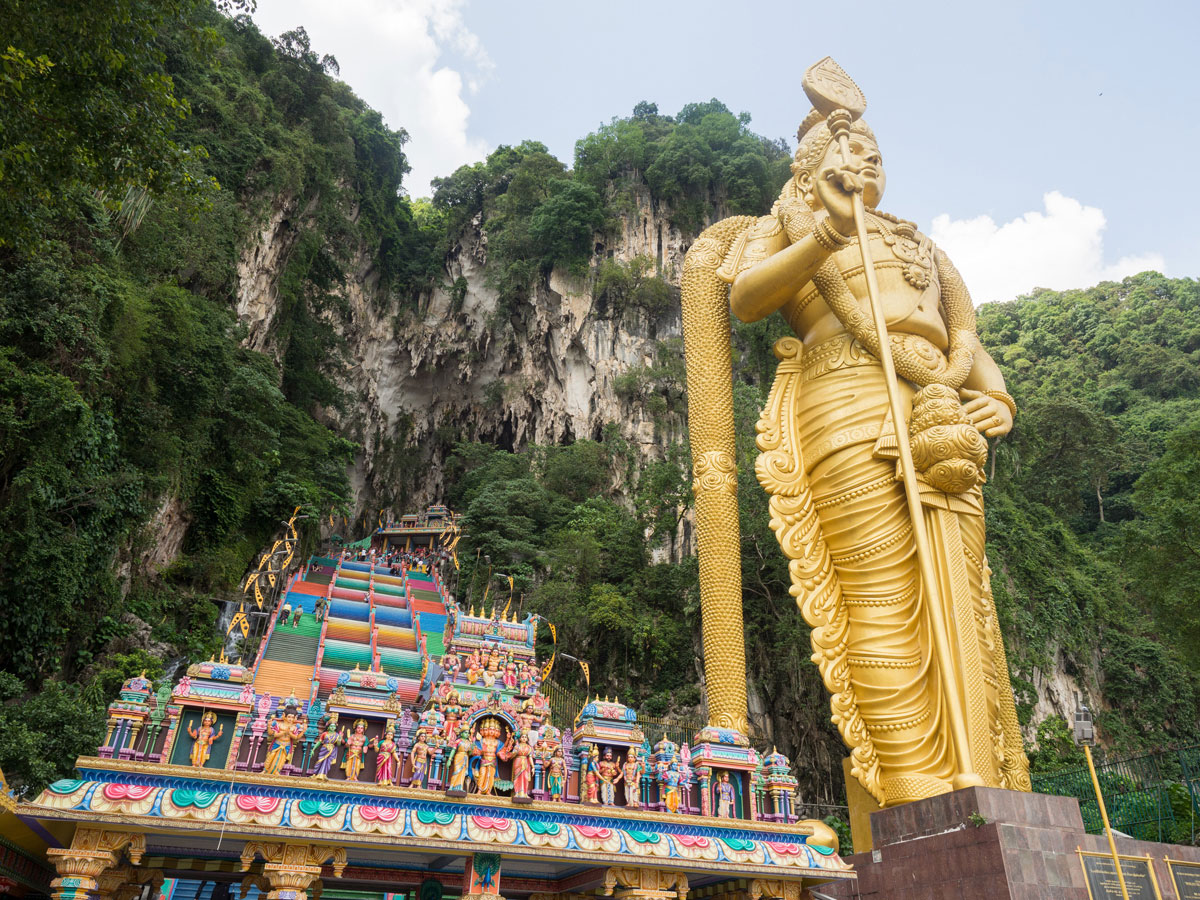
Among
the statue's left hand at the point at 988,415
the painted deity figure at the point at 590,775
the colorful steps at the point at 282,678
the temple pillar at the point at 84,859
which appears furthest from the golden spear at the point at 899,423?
the colorful steps at the point at 282,678

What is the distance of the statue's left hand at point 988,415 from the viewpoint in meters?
6.62

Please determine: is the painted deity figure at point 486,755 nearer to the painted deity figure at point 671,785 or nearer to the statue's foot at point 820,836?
the painted deity figure at point 671,785

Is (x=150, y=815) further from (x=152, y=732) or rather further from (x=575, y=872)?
(x=575, y=872)

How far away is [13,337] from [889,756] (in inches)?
372

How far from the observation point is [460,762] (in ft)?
14.9

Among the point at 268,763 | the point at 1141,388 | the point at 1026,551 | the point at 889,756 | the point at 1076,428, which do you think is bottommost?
the point at 268,763

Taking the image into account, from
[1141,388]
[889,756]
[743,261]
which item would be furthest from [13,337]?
[1141,388]

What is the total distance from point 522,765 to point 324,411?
64.8 ft

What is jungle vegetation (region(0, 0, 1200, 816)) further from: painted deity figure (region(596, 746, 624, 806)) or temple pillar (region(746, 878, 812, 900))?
temple pillar (region(746, 878, 812, 900))

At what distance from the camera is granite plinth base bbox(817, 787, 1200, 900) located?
4.46 metres

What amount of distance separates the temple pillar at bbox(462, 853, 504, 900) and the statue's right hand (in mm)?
4870

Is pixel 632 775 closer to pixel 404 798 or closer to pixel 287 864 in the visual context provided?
pixel 404 798

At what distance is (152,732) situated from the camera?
430 centimetres

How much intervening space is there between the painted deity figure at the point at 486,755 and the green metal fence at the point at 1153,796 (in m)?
4.63
